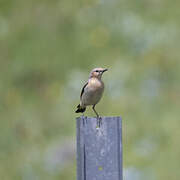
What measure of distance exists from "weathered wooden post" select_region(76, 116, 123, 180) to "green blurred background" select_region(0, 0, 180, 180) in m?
5.46

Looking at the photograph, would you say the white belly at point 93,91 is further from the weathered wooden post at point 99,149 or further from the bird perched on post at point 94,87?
the weathered wooden post at point 99,149

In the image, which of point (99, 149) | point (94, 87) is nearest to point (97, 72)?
point (94, 87)

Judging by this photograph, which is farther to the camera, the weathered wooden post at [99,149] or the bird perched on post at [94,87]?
the bird perched on post at [94,87]

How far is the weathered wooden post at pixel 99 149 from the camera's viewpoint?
4410mm

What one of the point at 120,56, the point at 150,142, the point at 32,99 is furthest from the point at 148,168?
the point at 120,56

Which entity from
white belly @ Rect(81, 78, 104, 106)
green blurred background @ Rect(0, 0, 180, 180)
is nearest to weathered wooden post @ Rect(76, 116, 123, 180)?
white belly @ Rect(81, 78, 104, 106)

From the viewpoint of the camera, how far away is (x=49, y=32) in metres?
14.6

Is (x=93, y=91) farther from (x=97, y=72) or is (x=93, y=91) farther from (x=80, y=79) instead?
(x=80, y=79)

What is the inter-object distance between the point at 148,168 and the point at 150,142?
867mm

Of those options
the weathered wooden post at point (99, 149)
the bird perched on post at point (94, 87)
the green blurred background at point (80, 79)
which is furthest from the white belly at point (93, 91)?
the green blurred background at point (80, 79)

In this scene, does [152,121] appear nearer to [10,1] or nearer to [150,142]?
[150,142]

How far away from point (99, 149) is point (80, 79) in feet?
26.4

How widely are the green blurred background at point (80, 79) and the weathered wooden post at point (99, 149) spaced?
546 cm

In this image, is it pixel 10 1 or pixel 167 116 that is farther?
pixel 10 1
